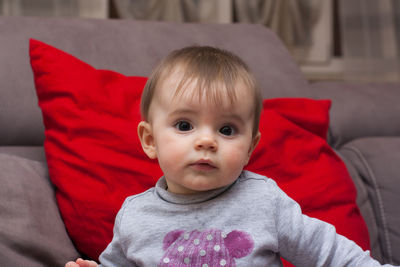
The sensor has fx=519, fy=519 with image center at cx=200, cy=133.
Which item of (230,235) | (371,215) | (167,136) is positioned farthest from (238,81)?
(371,215)

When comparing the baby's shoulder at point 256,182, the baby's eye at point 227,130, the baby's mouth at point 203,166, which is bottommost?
the baby's shoulder at point 256,182

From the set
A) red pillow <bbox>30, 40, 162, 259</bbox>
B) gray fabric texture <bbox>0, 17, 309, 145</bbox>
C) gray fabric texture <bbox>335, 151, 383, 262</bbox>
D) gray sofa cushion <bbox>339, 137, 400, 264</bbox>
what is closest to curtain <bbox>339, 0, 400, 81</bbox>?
gray fabric texture <bbox>0, 17, 309, 145</bbox>

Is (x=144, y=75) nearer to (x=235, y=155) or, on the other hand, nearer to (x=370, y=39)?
(x=235, y=155)

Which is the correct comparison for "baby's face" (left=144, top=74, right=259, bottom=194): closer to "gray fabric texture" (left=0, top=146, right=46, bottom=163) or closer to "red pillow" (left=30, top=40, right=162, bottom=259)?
"red pillow" (left=30, top=40, right=162, bottom=259)

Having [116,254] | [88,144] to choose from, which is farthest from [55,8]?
[116,254]

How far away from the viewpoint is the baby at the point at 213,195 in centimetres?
84

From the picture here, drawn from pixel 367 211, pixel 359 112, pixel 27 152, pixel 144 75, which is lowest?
pixel 367 211

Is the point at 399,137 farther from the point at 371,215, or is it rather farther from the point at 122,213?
the point at 122,213

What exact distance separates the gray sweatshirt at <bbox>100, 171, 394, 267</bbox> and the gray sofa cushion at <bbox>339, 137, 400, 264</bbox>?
0.59 metres

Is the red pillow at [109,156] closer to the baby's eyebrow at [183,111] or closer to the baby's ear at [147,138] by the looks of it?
the baby's ear at [147,138]

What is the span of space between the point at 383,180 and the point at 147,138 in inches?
30.4

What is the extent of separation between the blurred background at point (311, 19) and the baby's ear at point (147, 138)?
1459 mm

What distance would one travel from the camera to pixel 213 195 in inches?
35.6

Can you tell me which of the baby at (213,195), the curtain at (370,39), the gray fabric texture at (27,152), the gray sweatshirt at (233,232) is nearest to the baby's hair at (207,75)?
the baby at (213,195)
